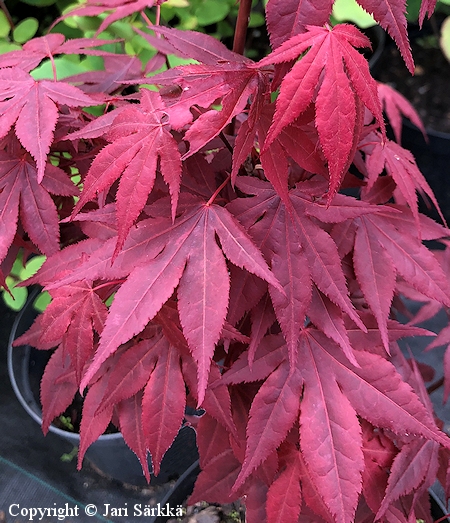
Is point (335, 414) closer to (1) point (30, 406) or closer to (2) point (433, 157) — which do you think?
(1) point (30, 406)

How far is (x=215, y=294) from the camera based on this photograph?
1.35 feet

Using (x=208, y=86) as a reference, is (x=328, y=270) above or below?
below

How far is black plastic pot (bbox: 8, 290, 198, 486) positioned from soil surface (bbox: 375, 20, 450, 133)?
4.09ft

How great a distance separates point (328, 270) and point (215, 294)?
122 mm

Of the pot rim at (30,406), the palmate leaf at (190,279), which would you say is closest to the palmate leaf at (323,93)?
the palmate leaf at (190,279)

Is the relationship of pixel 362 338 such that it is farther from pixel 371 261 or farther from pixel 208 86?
pixel 208 86

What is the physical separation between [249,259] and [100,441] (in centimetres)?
64

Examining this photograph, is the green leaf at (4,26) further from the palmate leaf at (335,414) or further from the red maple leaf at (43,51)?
the palmate leaf at (335,414)

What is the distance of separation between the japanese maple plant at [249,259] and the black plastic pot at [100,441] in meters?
0.30

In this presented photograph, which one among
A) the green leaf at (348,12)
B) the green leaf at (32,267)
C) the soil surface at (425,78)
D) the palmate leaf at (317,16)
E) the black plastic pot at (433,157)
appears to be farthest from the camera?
the soil surface at (425,78)

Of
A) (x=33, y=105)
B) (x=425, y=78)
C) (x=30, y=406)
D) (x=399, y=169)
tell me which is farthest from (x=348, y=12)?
(x=30, y=406)

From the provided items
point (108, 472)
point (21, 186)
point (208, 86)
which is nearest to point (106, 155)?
point (208, 86)

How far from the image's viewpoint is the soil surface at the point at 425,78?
1562 mm

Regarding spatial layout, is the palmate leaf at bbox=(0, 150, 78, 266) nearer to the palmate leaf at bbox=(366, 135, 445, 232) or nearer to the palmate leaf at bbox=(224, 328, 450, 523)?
the palmate leaf at bbox=(224, 328, 450, 523)
